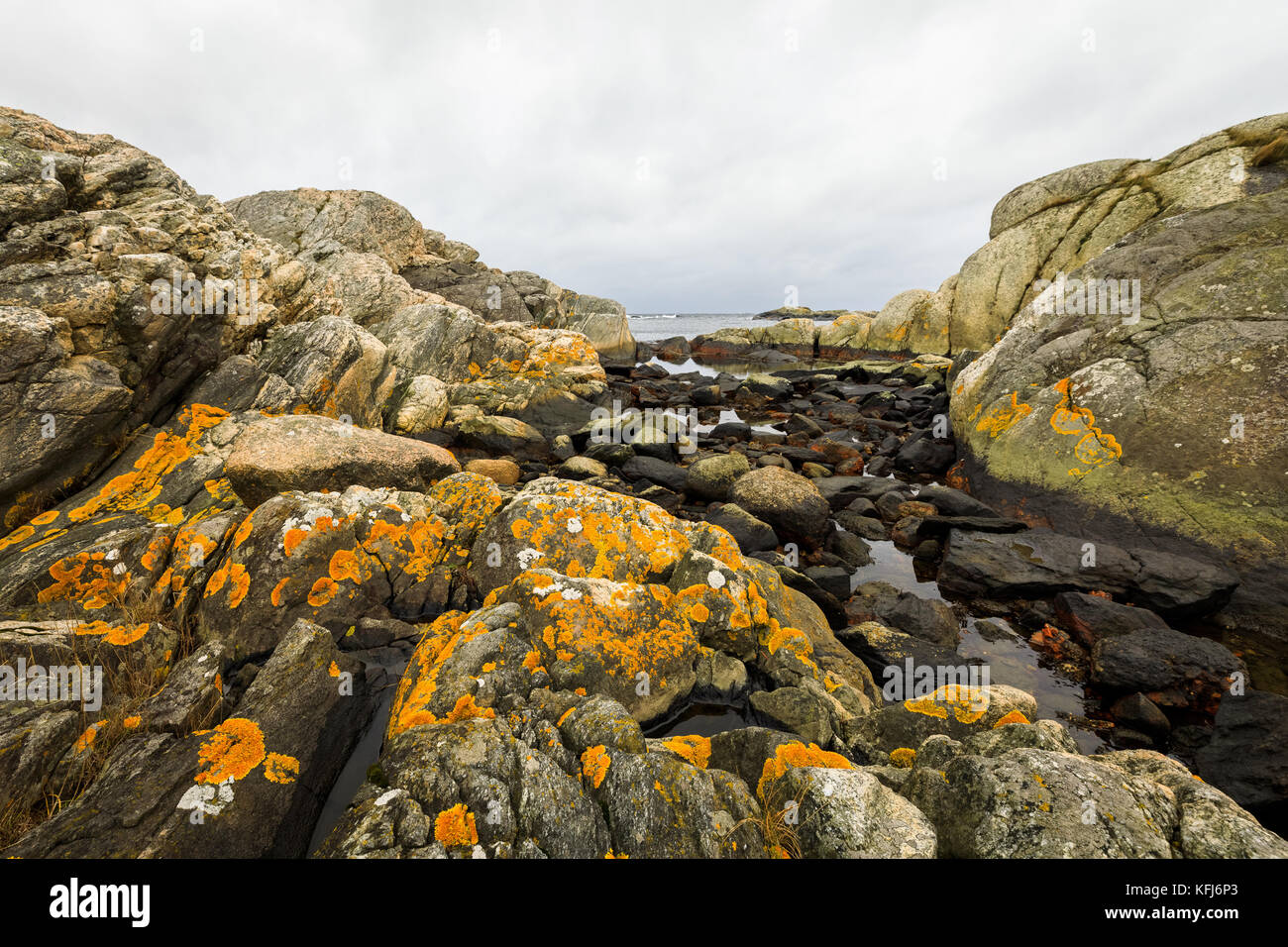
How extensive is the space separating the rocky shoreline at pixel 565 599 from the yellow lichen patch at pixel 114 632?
4 cm

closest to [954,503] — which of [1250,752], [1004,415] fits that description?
[1004,415]

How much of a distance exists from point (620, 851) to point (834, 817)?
1536mm

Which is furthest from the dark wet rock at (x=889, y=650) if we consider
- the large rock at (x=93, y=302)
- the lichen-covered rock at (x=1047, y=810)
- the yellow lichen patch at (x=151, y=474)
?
the large rock at (x=93, y=302)

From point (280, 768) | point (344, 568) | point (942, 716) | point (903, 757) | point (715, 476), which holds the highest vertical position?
point (715, 476)

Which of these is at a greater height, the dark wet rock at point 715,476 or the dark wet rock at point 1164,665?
the dark wet rock at point 715,476

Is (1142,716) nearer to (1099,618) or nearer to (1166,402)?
(1099,618)

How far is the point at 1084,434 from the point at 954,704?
9.35m

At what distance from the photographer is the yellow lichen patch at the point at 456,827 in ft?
10.4

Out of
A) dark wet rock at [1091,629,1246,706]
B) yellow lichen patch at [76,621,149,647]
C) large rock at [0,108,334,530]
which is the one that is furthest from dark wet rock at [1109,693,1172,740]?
large rock at [0,108,334,530]

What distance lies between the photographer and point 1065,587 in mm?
9305

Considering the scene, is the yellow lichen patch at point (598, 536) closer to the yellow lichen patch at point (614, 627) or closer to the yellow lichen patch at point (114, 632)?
the yellow lichen patch at point (614, 627)

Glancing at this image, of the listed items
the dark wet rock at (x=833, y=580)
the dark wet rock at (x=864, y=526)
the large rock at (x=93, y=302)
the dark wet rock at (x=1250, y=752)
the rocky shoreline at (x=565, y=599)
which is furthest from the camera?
the dark wet rock at (x=864, y=526)

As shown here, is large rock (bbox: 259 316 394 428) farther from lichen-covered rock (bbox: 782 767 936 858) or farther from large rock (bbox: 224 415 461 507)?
lichen-covered rock (bbox: 782 767 936 858)

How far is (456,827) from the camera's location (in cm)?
322
